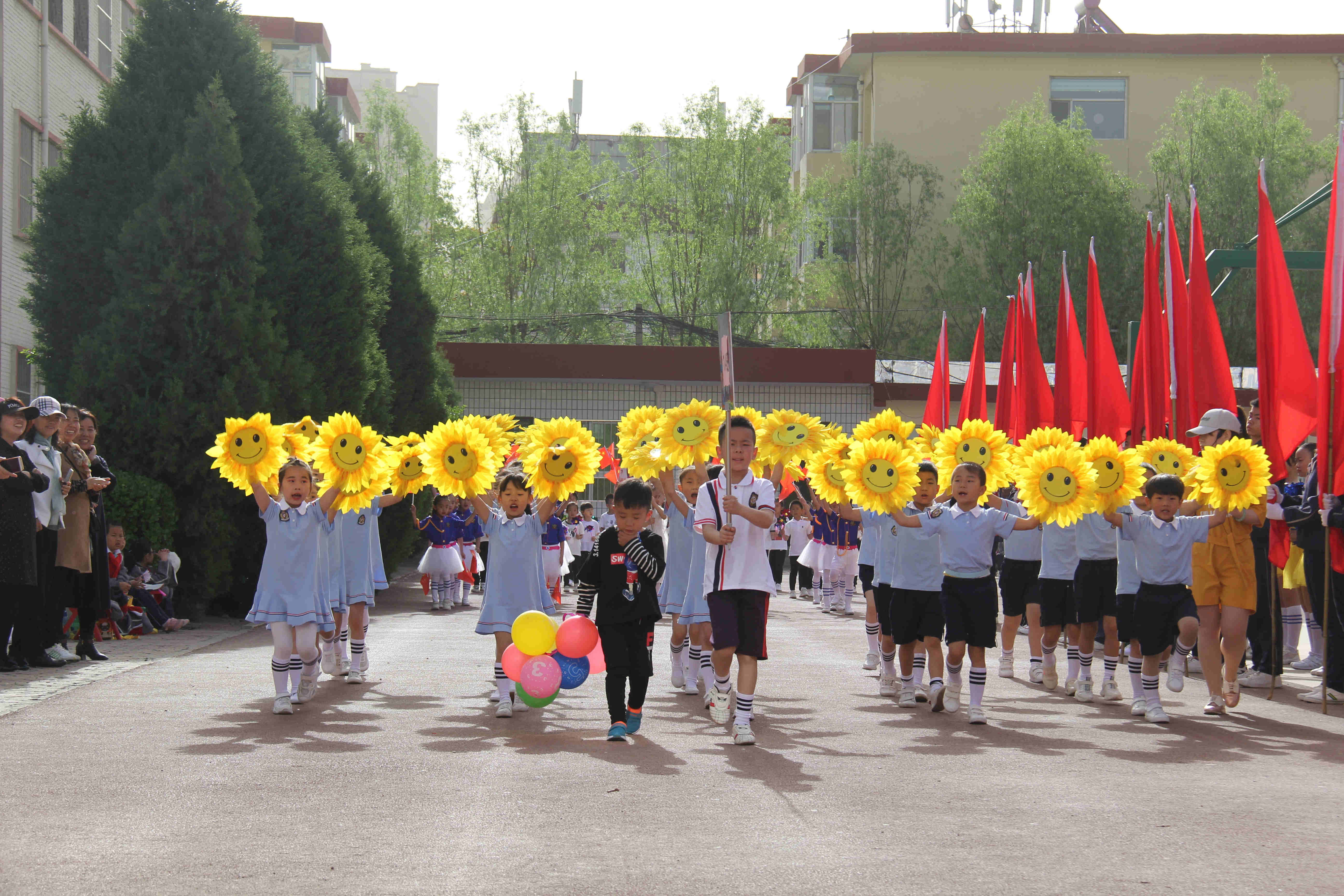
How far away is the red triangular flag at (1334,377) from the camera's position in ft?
37.0

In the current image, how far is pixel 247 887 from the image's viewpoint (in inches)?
216

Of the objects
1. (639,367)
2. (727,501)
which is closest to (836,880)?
(727,501)

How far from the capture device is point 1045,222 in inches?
1804

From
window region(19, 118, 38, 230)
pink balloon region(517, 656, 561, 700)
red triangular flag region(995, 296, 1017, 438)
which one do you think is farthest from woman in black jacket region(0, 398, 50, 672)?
red triangular flag region(995, 296, 1017, 438)

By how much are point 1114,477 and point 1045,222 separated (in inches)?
1447

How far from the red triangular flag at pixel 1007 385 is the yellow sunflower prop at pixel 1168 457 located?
11.2m

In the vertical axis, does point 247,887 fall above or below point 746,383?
below

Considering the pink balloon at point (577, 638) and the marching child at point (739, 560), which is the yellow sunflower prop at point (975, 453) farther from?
the pink balloon at point (577, 638)

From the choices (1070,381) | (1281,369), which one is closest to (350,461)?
(1281,369)

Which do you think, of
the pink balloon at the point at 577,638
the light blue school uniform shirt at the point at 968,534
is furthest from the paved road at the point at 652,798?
the light blue school uniform shirt at the point at 968,534

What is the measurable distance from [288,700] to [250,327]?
353 inches

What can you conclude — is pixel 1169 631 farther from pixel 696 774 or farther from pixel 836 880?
pixel 836 880

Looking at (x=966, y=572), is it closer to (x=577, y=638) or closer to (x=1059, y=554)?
(x=1059, y=554)

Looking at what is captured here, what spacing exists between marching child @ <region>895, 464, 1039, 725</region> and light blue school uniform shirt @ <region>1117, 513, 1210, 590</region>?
77 cm
